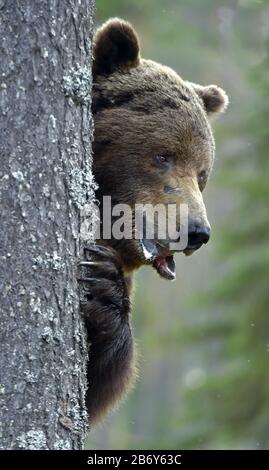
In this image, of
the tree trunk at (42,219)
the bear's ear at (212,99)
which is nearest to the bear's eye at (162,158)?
the bear's ear at (212,99)

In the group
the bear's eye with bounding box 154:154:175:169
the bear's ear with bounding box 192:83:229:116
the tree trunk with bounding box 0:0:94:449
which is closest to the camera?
the tree trunk with bounding box 0:0:94:449

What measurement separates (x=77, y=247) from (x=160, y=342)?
1100 centimetres

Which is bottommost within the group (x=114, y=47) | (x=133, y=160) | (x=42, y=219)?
(x=42, y=219)

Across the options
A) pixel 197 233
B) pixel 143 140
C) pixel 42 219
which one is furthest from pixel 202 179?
pixel 42 219

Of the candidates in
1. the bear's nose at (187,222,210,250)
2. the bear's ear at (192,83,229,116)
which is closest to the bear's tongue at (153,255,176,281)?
the bear's nose at (187,222,210,250)

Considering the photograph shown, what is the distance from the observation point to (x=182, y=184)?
18.1 feet

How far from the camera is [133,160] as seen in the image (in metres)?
5.57

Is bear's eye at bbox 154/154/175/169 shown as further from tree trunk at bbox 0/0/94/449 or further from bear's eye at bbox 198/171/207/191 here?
tree trunk at bbox 0/0/94/449

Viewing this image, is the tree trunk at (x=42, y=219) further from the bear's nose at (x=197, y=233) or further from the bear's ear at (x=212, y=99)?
the bear's ear at (x=212, y=99)

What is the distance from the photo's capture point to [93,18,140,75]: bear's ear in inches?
225

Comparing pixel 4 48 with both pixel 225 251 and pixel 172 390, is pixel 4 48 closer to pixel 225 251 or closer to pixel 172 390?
pixel 225 251

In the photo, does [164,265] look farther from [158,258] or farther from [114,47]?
[114,47]

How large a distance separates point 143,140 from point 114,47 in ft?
1.78

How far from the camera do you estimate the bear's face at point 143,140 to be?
18.0 feet
